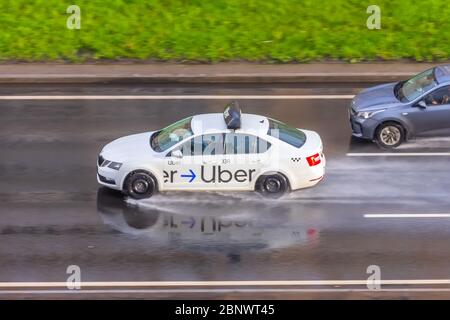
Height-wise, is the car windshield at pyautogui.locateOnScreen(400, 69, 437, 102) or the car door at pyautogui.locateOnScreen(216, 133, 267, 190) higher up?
the car windshield at pyautogui.locateOnScreen(400, 69, 437, 102)

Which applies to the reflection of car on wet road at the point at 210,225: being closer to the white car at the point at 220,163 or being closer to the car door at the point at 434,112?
the white car at the point at 220,163

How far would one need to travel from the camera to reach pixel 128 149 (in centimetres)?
1841

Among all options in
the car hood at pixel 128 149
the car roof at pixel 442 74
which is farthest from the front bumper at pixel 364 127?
the car hood at pixel 128 149

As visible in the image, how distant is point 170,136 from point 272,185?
2.12m

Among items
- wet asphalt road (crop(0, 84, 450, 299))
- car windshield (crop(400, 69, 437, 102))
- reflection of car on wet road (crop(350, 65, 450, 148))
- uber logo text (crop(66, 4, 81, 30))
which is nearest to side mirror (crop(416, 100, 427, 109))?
reflection of car on wet road (crop(350, 65, 450, 148))

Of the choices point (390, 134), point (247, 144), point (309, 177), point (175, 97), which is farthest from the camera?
point (175, 97)

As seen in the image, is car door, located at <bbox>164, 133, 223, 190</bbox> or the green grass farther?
the green grass

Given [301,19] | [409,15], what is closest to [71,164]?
[301,19]

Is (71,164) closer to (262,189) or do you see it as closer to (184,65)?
(262,189)

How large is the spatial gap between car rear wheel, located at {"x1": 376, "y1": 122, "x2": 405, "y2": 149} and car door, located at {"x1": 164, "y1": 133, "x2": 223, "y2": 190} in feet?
14.3

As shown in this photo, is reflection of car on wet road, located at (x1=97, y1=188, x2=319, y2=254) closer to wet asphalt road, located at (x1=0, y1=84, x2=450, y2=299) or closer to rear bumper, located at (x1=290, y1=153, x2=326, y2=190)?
wet asphalt road, located at (x1=0, y1=84, x2=450, y2=299)

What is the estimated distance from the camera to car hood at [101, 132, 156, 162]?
18.1 metres

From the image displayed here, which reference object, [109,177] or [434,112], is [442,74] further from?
[109,177]

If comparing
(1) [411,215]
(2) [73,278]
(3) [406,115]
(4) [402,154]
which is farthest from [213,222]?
(3) [406,115]
